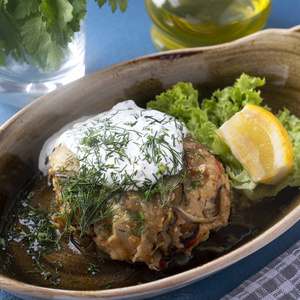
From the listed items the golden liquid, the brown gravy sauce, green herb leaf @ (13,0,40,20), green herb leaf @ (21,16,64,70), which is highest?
green herb leaf @ (13,0,40,20)

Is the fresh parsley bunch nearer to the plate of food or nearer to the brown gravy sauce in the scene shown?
the plate of food

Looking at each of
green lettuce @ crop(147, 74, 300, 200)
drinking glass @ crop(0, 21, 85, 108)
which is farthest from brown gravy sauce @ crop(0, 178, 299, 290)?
drinking glass @ crop(0, 21, 85, 108)

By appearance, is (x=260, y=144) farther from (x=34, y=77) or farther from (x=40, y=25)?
(x=34, y=77)

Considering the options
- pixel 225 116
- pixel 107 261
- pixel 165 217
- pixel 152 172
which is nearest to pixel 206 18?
pixel 225 116

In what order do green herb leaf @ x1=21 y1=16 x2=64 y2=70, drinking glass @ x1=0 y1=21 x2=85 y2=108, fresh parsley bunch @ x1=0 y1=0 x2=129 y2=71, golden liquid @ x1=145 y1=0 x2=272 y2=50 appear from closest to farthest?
fresh parsley bunch @ x1=0 y1=0 x2=129 y2=71 → green herb leaf @ x1=21 y1=16 x2=64 y2=70 → drinking glass @ x1=0 y1=21 x2=85 y2=108 → golden liquid @ x1=145 y1=0 x2=272 y2=50

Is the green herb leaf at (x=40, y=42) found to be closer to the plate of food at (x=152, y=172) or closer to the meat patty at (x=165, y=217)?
the plate of food at (x=152, y=172)

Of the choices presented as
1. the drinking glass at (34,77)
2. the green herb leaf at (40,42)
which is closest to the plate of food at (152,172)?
the green herb leaf at (40,42)
